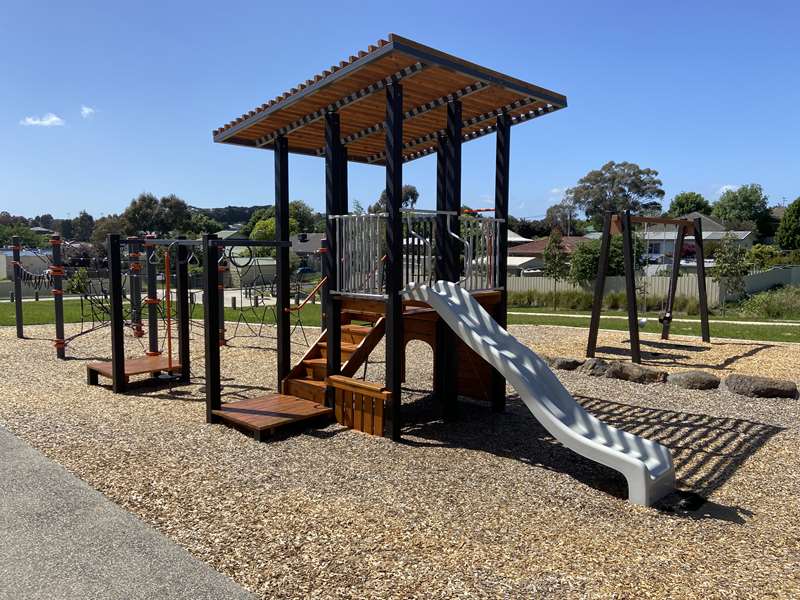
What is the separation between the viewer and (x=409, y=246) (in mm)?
6477

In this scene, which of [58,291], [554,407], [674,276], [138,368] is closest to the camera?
[554,407]

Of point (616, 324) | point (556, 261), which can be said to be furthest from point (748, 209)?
point (616, 324)

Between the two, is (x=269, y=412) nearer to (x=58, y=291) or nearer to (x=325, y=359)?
(x=325, y=359)

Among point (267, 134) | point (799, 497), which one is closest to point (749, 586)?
point (799, 497)

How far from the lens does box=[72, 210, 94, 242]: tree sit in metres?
106

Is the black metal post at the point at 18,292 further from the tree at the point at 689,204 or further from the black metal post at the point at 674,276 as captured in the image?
the tree at the point at 689,204

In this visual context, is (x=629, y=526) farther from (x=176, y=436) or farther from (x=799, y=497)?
(x=176, y=436)

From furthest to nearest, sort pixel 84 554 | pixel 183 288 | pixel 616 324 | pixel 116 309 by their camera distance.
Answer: pixel 616 324
pixel 116 309
pixel 183 288
pixel 84 554

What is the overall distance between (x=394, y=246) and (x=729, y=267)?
20498 millimetres

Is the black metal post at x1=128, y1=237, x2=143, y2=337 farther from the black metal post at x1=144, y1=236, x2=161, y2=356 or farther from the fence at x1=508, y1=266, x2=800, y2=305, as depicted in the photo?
the fence at x1=508, y1=266, x2=800, y2=305

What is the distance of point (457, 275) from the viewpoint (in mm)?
6652

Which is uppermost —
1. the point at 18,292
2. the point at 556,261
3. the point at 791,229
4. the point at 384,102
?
the point at 791,229

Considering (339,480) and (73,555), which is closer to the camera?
(73,555)

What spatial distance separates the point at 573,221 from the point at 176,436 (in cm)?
9108
